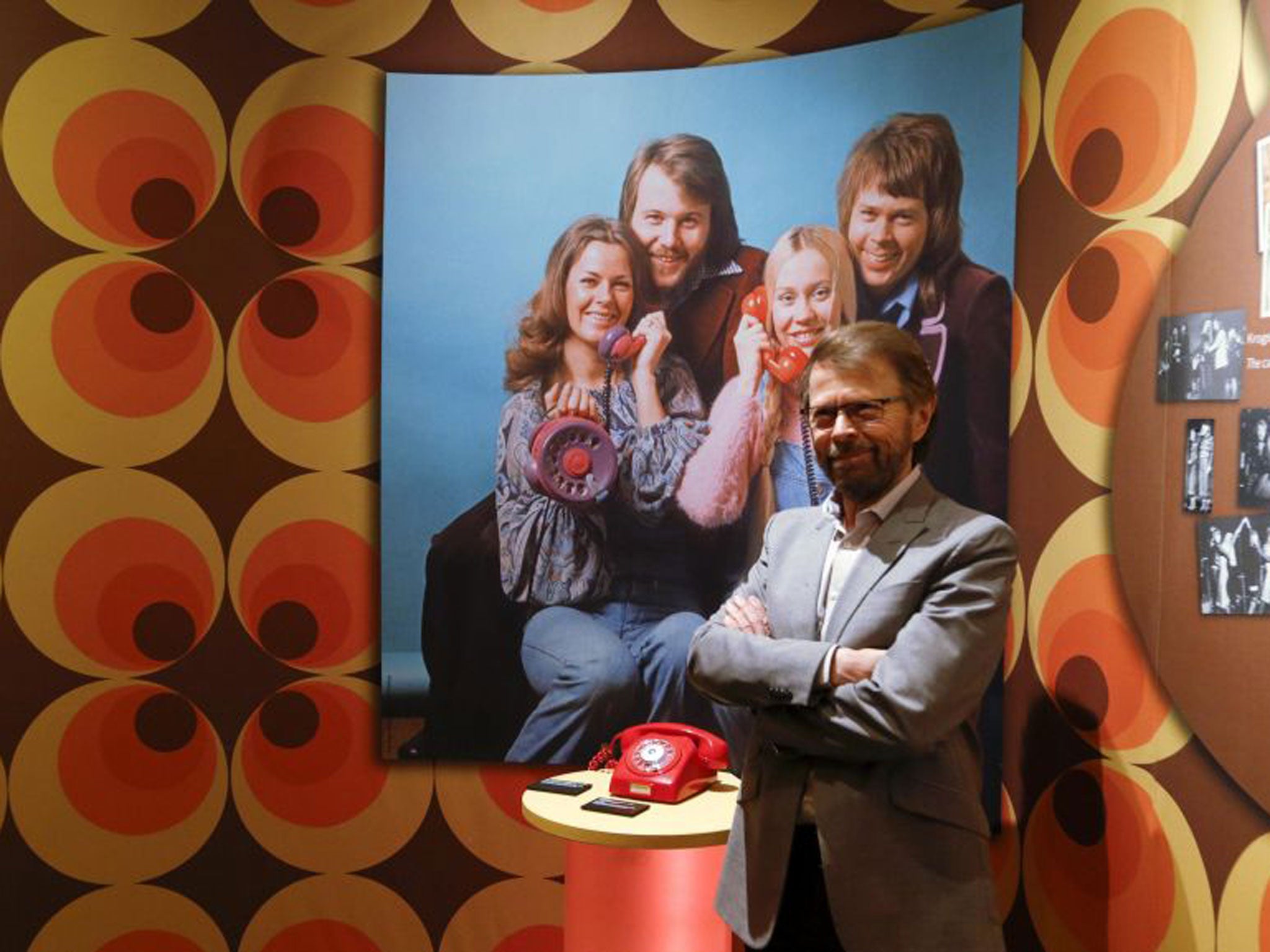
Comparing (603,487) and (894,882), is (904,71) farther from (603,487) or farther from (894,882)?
(894,882)

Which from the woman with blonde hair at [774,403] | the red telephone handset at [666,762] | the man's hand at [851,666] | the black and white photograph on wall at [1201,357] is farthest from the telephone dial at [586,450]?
the black and white photograph on wall at [1201,357]

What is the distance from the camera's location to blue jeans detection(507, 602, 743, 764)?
3039 millimetres

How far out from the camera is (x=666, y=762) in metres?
2.64

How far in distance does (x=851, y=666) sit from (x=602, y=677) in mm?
1192

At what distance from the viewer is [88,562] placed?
3.23 meters

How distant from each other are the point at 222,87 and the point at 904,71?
193 cm

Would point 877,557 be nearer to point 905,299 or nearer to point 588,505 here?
Result: point 905,299

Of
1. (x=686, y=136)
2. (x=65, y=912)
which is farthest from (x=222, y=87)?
(x=65, y=912)

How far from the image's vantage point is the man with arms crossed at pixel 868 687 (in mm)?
1941

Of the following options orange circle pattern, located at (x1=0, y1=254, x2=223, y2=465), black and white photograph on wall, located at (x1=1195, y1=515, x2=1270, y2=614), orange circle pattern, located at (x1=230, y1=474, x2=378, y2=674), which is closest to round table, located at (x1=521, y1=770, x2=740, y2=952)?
orange circle pattern, located at (x1=230, y1=474, x2=378, y2=674)

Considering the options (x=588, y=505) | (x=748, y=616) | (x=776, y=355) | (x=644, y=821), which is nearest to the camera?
(x=748, y=616)

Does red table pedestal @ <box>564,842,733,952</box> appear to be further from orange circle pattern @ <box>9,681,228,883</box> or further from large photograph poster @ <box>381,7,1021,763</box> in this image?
orange circle pattern @ <box>9,681,228,883</box>

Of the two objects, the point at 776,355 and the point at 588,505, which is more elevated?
the point at 776,355

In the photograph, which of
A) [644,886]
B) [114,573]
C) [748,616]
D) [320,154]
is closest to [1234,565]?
[748,616]
